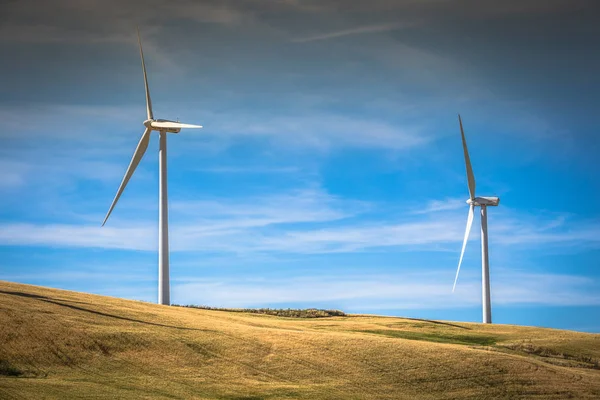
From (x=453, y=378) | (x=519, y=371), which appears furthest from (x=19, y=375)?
(x=519, y=371)

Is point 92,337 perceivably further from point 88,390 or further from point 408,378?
point 408,378

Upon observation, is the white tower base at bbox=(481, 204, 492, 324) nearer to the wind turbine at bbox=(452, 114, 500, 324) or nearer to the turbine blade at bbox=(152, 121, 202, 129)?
the wind turbine at bbox=(452, 114, 500, 324)

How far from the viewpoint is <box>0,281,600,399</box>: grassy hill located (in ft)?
114

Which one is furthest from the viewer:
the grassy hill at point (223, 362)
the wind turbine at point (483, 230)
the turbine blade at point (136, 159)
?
the wind turbine at point (483, 230)

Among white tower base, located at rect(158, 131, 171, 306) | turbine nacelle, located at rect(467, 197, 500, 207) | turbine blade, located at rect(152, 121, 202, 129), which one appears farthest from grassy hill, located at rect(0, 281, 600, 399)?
turbine nacelle, located at rect(467, 197, 500, 207)

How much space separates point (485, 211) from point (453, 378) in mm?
39784

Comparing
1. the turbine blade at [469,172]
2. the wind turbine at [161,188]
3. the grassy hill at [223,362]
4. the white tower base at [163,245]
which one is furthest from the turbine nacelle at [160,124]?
the turbine blade at [469,172]

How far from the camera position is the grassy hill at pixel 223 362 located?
114ft

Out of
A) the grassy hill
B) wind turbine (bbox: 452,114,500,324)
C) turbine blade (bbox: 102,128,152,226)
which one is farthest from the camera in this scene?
wind turbine (bbox: 452,114,500,324)

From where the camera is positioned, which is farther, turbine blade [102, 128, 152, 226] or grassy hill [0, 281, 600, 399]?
Answer: turbine blade [102, 128, 152, 226]

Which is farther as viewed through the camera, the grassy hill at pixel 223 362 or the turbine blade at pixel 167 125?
the turbine blade at pixel 167 125

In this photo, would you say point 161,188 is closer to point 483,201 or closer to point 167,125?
point 167,125

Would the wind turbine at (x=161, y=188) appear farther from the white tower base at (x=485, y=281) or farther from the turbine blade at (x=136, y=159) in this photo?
the white tower base at (x=485, y=281)

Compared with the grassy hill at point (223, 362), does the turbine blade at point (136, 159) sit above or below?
above
